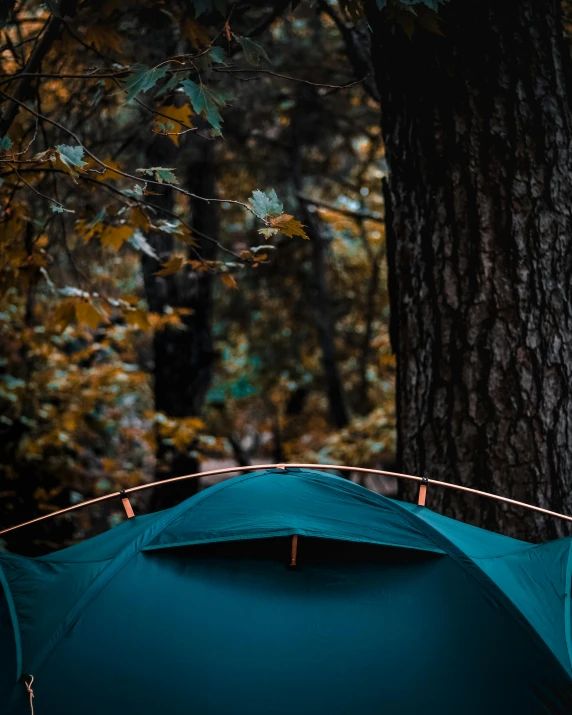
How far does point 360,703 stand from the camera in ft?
5.61

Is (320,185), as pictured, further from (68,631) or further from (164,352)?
(68,631)

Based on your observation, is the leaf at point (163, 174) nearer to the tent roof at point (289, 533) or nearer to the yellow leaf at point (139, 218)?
the yellow leaf at point (139, 218)

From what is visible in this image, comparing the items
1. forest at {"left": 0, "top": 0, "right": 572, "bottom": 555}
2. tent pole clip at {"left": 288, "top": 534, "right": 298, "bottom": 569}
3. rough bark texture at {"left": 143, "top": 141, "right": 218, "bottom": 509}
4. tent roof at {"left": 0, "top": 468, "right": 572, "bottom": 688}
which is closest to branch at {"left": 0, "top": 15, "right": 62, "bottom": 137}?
forest at {"left": 0, "top": 0, "right": 572, "bottom": 555}

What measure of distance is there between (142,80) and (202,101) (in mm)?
186

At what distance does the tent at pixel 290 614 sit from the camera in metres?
1.71

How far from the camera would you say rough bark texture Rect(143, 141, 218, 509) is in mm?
6656

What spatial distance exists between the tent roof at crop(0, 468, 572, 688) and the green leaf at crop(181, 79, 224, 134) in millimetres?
1068

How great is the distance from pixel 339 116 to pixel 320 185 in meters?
1.77

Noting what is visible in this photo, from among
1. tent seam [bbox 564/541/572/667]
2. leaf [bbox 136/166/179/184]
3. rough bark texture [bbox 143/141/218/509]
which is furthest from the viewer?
rough bark texture [bbox 143/141/218/509]

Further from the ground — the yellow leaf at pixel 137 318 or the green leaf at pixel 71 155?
the green leaf at pixel 71 155

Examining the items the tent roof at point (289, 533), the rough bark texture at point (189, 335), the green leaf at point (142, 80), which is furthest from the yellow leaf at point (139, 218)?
the rough bark texture at point (189, 335)

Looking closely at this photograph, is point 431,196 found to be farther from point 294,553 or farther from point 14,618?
point 14,618

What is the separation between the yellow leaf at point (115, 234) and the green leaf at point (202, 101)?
2.78 ft

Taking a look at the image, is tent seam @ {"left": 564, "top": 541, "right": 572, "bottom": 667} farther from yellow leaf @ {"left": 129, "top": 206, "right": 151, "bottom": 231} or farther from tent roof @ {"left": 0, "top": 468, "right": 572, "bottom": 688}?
yellow leaf @ {"left": 129, "top": 206, "right": 151, "bottom": 231}
